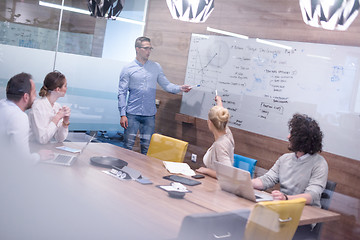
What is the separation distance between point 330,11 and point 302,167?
44.4 inches

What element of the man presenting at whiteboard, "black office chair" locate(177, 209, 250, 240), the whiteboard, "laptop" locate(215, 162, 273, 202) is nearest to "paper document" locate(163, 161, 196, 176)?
"laptop" locate(215, 162, 273, 202)

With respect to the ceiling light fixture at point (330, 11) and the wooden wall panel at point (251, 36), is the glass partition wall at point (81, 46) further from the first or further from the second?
the ceiling light fixture at point (330, 11)

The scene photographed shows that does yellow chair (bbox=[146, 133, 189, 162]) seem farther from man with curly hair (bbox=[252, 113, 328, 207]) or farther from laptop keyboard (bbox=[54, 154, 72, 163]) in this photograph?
laptop keyboard (bbox=[54, 154, 72, 163])

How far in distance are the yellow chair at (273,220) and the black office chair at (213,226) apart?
0.16 feet

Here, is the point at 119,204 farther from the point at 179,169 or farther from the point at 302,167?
the point at 302,167

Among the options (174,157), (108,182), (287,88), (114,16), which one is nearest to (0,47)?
(114,16)

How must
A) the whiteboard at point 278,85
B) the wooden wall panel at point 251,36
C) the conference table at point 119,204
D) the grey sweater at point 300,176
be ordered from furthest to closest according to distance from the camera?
the whiteboard at point 278,85 → the wooden wall panel at point 251,36 → the grey sweater at point 300,176 → the conference table at point 119,204

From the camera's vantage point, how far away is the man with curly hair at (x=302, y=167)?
9.51ft

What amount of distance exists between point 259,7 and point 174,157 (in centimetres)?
212

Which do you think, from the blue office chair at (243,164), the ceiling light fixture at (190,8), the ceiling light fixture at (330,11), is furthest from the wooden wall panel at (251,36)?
the ceiling light fixture at (330,11)

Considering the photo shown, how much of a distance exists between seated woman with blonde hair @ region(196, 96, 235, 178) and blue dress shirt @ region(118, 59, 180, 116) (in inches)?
83.1

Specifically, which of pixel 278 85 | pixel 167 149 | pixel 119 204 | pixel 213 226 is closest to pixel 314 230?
pixel 213 226

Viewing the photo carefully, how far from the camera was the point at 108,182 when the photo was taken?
241 cm

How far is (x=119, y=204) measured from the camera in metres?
2.08
